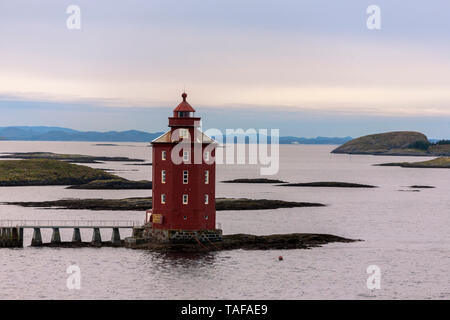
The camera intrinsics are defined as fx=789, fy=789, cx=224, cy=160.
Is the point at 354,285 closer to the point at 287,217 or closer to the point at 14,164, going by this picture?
the point at 287,217

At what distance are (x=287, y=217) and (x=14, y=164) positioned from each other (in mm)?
84073

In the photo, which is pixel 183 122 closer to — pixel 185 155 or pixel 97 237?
pixel 185 155

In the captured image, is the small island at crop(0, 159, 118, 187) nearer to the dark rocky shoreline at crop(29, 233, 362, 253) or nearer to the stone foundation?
the dark rocky shoreline at crop(29, 233, 362, 253)

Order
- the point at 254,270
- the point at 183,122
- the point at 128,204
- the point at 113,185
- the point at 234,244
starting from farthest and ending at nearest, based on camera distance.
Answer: the point at 113,185
the point at 128,204
the point at 234,244
the point at 183,122
the point at 254,270

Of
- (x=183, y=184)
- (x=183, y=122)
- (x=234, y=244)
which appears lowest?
(x=234, y=244)

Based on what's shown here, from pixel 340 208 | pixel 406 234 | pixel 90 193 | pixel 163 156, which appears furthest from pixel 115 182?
pixel 163 156

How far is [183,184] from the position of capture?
63656mm

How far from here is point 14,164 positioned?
167875mm

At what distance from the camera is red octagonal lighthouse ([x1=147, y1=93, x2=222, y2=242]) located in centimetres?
6356

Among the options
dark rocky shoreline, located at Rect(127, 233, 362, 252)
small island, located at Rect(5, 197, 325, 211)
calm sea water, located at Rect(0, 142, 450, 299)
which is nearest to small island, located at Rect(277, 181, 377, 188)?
small island, located at Rect(5, 197, 325, 211)

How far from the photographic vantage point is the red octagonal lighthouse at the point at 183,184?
209 feet

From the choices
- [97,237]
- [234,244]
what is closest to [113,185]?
[97,237]

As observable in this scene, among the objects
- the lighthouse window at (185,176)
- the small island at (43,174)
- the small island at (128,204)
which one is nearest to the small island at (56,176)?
the small island at (43,174)
